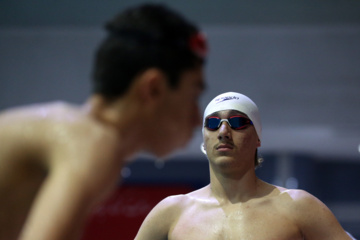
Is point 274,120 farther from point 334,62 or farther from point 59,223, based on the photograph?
point 59,223

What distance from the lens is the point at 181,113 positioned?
3.93 ft

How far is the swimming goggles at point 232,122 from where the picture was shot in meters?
2.57

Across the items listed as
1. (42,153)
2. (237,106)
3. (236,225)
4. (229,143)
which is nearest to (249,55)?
(237,106)

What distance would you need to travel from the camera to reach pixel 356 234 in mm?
8727

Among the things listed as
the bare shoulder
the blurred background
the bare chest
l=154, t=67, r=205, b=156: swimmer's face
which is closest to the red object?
the blurred background

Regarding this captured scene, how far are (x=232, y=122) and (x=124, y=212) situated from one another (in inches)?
237

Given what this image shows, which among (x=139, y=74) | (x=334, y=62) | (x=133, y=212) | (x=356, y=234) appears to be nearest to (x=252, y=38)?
(x=334, y=62)

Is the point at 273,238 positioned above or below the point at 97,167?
below

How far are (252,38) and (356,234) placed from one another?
4021 mm

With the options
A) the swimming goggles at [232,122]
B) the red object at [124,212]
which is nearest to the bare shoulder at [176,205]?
the swimming goggles at [232,122]

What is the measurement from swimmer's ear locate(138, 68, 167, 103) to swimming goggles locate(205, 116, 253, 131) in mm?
1435

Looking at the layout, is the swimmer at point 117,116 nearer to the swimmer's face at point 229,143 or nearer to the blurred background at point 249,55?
the swimmer's face at point 229,143

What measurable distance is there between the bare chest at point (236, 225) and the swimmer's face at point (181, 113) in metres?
1.30

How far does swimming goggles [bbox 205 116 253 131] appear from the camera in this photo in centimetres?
257
